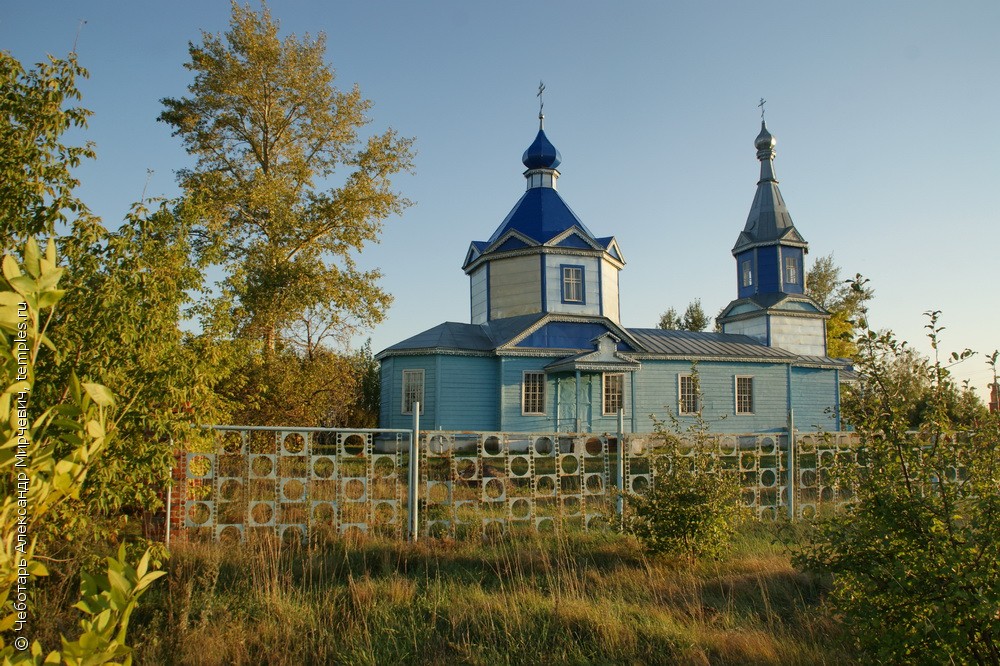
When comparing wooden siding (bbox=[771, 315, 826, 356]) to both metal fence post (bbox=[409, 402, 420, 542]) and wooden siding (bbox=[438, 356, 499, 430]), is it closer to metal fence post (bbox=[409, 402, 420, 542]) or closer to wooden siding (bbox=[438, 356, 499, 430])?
wooden siding (bbox=[438, 356, 499, 430])

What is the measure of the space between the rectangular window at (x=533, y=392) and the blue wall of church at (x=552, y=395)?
15 cm

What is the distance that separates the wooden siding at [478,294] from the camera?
78.4 ft

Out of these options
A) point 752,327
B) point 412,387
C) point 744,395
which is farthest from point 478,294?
point 752,327

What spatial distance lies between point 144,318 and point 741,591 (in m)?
6.11

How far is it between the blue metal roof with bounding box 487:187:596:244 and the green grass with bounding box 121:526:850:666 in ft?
52.9

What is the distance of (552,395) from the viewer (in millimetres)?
21391

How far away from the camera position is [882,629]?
3977 millimetres

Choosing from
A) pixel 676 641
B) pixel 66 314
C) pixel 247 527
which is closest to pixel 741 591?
pixel 676 641

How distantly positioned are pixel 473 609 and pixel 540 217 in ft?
61.6

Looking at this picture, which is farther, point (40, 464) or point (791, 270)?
point (791, 270)

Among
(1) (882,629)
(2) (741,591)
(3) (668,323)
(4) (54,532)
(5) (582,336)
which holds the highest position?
(3) (668,323)

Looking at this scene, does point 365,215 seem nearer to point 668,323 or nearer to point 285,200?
point 285,200

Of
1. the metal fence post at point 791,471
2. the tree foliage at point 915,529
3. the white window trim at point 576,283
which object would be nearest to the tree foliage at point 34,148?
the tree foliage at point 915,529

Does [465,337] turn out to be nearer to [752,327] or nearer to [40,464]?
[752,327]
